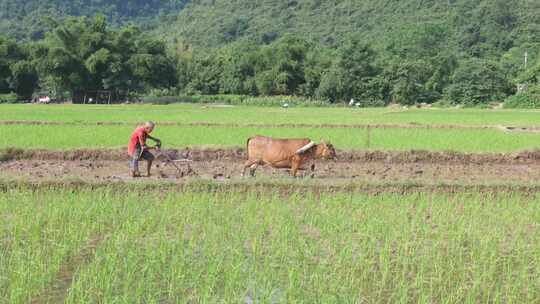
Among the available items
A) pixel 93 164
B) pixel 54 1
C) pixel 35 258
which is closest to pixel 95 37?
pixel 93 164

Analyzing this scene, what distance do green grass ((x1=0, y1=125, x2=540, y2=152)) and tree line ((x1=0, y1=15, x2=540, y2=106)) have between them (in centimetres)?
2375

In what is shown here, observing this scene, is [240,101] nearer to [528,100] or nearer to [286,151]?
[528,100]

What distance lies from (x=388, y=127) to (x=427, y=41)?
42786 millimetres

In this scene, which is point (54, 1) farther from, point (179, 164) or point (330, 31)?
point (179, 164)

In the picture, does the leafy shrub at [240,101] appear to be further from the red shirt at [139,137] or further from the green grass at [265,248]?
the green grass at [265,248]

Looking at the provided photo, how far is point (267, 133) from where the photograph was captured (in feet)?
48.5

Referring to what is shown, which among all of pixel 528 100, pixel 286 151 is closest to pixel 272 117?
pixel 286 151

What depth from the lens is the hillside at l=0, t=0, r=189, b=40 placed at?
281ft

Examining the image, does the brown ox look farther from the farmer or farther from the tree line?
the tree line

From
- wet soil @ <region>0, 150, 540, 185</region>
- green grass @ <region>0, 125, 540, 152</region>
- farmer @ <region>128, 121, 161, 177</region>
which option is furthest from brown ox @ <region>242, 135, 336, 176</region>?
green grass @ <region>0, 125, 540, 152</region>

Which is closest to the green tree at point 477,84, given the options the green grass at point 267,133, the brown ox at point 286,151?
the green grass at point 267,133

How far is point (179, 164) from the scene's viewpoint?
418 inches

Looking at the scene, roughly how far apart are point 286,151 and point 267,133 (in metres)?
6.33

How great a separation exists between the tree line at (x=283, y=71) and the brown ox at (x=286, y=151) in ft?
100
